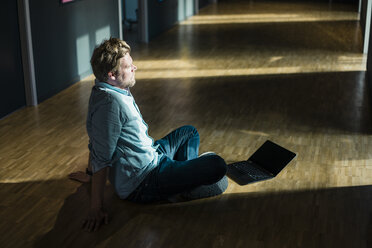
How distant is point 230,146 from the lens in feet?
15.5

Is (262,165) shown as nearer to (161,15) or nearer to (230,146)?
(230,146)

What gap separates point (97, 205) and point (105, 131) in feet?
1.58

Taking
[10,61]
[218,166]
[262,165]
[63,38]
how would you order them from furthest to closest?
[63,38]
[10,61]
[262,165]
[218,166]

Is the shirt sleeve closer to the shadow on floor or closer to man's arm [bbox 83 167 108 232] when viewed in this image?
man's arm [bbox 83 167 108 232]

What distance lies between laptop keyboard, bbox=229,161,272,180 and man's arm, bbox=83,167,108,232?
3.90ft

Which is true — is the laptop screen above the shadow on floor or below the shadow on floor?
above

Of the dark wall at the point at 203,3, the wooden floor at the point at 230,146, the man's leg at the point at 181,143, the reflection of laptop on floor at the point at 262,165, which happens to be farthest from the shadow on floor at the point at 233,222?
the dark wall at the point at 203,3

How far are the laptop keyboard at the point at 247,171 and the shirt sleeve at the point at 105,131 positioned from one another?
124 cm

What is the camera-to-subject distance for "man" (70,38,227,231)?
10.6 ft

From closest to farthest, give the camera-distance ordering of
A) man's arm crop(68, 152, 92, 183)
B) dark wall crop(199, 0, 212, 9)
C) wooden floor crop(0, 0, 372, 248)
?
wooden floor crop(0, 0, 372, 248) < man's arm crop(68, 152, 92, 183) < dark wall crop(199, 0, 212, 9)

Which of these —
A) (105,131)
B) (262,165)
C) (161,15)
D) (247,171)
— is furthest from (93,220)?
(161,15)

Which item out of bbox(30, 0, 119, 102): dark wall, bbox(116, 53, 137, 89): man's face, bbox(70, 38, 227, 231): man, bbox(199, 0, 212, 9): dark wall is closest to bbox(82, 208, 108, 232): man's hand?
bbox(70, 38, 227, 231): man

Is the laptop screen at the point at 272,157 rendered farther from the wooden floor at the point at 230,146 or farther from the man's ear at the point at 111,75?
the man's ear at the point at 111,75

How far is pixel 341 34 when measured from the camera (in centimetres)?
1032
